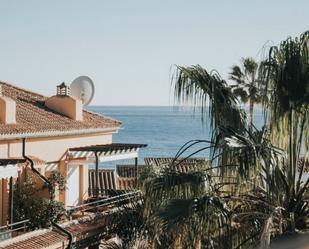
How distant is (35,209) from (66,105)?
6856 mm

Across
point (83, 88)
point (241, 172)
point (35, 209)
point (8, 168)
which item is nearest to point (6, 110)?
point (35, 209)

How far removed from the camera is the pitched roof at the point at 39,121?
17.3 metres

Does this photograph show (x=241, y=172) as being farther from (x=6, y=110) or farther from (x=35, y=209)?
(x=6, y=110)

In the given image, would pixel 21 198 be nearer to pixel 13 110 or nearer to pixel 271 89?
pixel 13 110

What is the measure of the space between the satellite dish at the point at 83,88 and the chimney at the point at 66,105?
144 inches

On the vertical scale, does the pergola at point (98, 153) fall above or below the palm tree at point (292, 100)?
below

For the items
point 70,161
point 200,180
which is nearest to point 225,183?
point 200,180

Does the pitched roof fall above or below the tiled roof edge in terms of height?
above

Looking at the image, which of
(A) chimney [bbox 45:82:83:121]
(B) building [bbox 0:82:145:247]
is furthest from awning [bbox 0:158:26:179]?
(A) chimney [bbox 45:82:83:121]

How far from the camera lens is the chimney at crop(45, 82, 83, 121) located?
22219 mm

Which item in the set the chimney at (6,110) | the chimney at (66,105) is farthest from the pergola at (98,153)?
the chimney at (6,110)

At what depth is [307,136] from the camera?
9.79 metres

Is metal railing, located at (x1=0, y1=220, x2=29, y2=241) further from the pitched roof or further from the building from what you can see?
the pitched roof

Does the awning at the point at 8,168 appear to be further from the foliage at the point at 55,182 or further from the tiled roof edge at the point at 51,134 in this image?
the foliage at the point at 55,182
